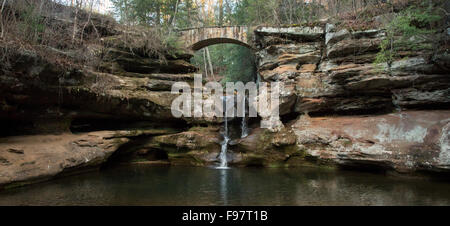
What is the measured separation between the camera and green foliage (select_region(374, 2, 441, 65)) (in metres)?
8.01

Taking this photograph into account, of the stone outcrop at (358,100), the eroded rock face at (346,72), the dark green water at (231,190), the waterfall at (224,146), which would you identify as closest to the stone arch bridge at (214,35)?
the eroded rock face at (346,72)

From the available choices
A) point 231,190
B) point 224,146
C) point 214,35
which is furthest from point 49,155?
point 214,35

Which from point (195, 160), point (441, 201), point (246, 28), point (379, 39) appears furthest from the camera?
point (246, 28)

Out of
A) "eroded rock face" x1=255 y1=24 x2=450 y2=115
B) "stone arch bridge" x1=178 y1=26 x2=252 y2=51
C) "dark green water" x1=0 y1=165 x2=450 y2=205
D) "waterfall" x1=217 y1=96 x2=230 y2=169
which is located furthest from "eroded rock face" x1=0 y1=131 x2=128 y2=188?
"stone arch bridge" x1=178 y1=26 x2=252 y2=51

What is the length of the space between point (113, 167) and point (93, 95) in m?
3.06

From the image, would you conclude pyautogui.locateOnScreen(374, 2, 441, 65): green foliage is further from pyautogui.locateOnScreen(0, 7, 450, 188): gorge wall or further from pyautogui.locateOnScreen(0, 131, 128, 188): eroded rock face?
pyautogui.locateOnScreen(0, 131, 128, 188): eroded rock face

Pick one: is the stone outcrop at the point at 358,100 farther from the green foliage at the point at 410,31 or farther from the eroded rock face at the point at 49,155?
the eroded rock face at the point at 49,155

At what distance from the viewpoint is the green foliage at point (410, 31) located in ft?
26.3

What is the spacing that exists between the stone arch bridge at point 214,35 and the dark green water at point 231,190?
31.0 feet

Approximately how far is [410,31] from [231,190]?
24.5 ft

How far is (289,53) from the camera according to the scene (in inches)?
501

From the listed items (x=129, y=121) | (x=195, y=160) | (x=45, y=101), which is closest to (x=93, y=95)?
(x=45, y=101)

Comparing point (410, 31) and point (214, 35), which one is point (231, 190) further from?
point (214, 35)

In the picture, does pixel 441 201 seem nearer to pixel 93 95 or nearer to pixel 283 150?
pixel 283 150
